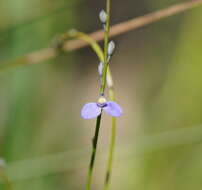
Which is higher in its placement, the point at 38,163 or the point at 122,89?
the point at 122,89

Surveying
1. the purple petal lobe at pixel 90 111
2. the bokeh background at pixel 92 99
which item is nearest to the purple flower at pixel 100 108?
the purple petal lobe at pixel 90 111

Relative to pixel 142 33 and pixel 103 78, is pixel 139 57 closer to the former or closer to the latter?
pixel 142 33

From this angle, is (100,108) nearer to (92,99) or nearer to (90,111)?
(90,111)

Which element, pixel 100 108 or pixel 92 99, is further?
pixel 92 99

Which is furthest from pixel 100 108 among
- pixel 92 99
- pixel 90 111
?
pixel 92 99

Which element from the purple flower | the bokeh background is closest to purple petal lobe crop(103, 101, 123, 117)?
the purple flower

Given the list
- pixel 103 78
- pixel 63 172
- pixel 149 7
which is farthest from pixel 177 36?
pixel 103 78

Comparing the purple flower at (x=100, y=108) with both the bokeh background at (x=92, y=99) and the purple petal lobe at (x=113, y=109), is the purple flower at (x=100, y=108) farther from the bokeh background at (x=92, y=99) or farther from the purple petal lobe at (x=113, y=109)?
the bokeh background at (x=92, y=99)
